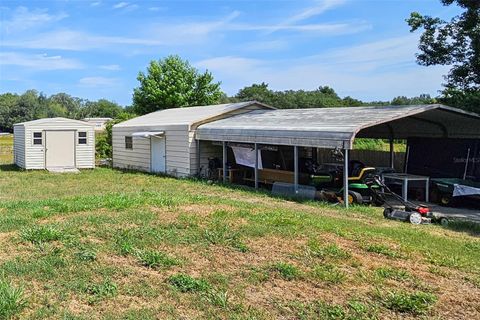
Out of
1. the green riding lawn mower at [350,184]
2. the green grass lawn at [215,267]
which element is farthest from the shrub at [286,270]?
the green riding lawn mower at [350,184]

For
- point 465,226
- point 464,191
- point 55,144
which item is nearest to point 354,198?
point 464,191

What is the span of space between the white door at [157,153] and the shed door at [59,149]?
3755 mm

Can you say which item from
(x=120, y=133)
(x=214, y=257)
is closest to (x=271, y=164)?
(x=120, y=133)

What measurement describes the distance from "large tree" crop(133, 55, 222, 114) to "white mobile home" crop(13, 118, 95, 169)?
13.7m

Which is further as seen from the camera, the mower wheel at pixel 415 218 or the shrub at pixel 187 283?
the mower wheel at pixel 415 218

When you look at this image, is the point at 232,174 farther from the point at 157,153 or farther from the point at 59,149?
the point at 59,149

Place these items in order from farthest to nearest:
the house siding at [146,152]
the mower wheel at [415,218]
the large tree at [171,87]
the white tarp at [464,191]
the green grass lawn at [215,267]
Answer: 1. the large tree at [171,87]
2. the house siding at [146,152]
3. the white tarp at [464,191]
4. the mower wheel at [415,218]
5. the green grass lawn at [215,267]

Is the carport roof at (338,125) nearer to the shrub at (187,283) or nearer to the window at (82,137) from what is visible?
the window at (82,137)

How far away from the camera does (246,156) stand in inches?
716

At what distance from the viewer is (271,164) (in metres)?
18.3

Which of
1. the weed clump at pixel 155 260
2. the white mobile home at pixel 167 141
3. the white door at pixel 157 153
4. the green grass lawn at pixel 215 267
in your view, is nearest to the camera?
the green grass lawn at pixel 215 267

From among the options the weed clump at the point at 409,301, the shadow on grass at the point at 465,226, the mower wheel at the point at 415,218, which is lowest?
the shadow on grass at the point at 465,226

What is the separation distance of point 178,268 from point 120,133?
21.3m

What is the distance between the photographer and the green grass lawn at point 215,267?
4543mm
